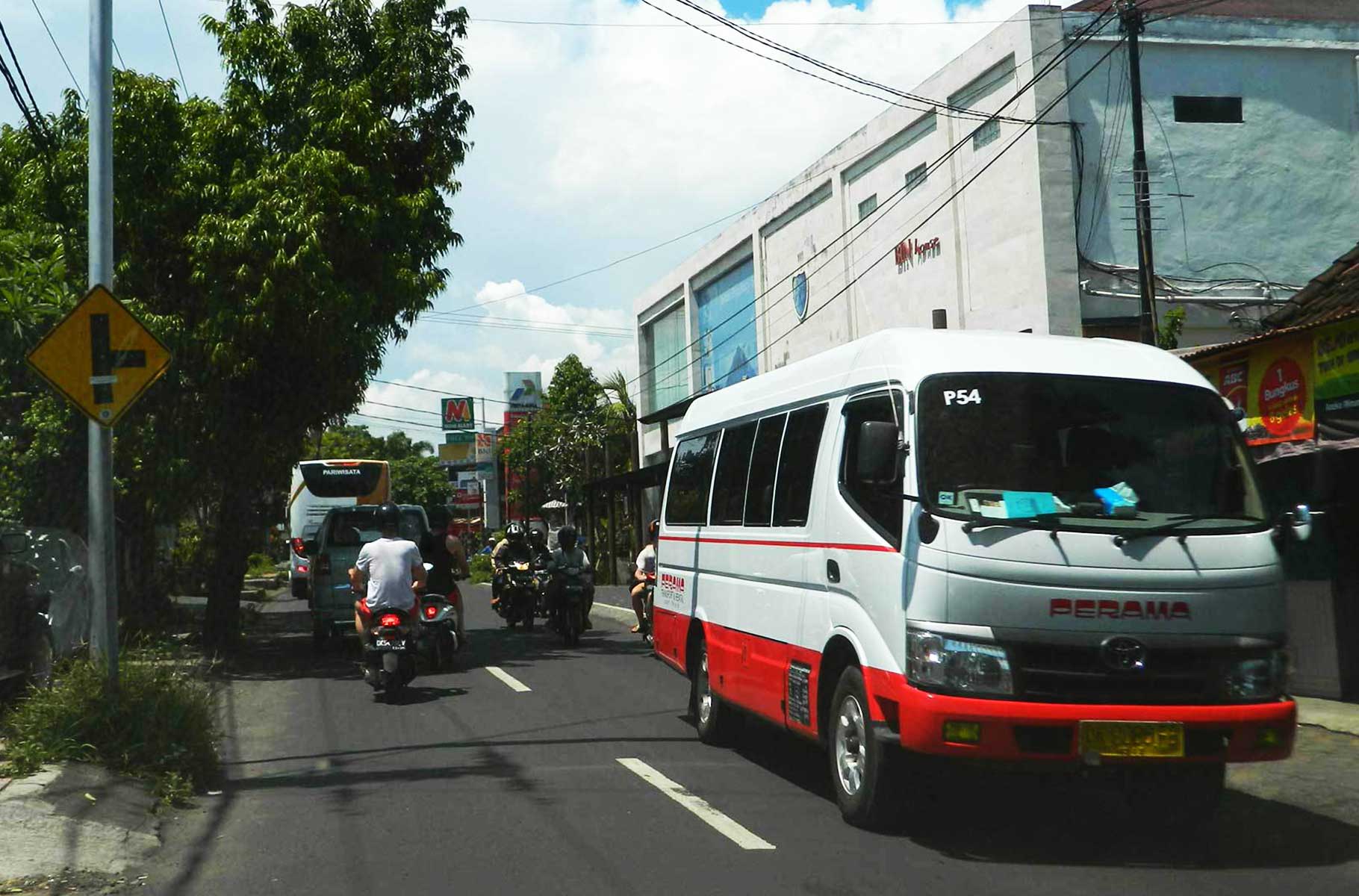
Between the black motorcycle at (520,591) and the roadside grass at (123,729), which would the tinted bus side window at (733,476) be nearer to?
the roadside grass at (123,729)

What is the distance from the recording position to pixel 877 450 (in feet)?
21.1

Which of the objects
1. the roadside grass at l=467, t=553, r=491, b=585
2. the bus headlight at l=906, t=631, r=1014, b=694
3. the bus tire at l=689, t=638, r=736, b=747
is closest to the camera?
the bus headlight at l=906, t=631, r=1014, b=694

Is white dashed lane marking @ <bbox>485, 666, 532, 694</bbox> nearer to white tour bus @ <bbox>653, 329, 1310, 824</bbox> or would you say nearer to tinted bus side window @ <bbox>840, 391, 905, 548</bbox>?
white tour bus @ <bbox>653, 329, 1310, 824</bbox>

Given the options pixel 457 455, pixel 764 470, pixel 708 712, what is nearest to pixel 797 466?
pixel 764 470

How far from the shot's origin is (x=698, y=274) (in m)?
42.1

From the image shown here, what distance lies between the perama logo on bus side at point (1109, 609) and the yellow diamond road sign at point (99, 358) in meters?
5.97

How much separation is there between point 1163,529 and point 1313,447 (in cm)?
519

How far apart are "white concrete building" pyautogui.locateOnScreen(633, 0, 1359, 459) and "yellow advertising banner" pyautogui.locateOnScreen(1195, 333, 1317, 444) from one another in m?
9.23

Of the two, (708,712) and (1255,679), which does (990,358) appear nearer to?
(1255,679)

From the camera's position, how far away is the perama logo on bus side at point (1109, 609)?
6.21m

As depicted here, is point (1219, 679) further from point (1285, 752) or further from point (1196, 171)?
point (1196, 171)

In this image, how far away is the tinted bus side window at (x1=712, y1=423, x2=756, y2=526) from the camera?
9.28 meters

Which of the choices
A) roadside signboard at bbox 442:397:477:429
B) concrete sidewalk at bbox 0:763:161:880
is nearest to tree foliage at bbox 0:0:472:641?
concrete sidewalk at bbox 0:763:161:880

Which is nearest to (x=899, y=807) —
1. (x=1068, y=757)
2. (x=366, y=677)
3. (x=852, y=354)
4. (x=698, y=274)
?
(x=1068, y=757)
